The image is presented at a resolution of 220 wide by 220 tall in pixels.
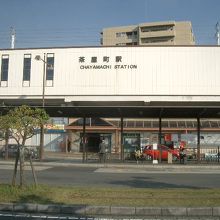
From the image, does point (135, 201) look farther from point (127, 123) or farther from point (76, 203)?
point (127, 123)

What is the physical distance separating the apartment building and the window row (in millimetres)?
75618

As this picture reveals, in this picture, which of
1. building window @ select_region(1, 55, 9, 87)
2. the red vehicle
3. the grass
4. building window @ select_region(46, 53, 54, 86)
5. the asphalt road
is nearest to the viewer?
the grass

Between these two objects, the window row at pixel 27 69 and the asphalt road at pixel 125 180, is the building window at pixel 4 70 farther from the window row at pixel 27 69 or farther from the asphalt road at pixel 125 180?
the asphalt road at pixel 125 180

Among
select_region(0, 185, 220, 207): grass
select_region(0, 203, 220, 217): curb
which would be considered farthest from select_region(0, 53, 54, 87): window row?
select_region(0, 203, 220, 217): curb

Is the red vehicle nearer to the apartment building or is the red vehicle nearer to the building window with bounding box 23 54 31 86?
the building window with bounding box 23 54 31 86

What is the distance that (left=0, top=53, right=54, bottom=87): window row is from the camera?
135 feet

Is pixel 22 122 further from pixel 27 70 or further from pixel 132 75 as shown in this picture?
pixel 27 70

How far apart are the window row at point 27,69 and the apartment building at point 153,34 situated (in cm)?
7562

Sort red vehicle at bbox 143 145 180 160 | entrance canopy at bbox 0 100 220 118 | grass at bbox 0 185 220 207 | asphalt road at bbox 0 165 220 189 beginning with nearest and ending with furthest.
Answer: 1. grass at bbox 0 185 220 207
2. asphalt road at bbox 0 165 220 189
3. entrance canopy at bbox 0 100 220 118
4. red vehicle at bbox 143 145 180 160

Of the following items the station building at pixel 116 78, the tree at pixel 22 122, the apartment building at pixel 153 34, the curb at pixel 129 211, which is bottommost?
the curb at pixel 129 211

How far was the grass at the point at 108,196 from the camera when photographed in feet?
36.2

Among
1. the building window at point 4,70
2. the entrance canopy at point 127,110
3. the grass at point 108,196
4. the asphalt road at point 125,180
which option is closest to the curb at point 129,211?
the grass at point 108,196

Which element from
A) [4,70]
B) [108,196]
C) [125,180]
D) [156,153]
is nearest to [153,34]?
[4,70]

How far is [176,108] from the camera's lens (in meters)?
33.4
